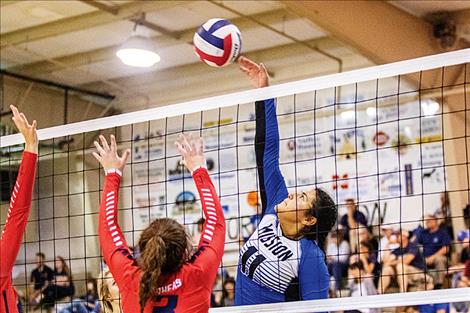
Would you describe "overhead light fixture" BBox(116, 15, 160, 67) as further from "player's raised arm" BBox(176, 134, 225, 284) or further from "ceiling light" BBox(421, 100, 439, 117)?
"player's raised arm" BBox(176, 134, 225, 284)

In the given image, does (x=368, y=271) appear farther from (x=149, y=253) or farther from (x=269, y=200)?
(x=149, y=253)

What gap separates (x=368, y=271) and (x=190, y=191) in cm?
470

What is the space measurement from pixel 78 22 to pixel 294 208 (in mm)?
8775

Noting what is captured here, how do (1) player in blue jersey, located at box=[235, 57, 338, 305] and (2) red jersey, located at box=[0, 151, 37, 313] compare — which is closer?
(2) red jersey, located at box=[0, 151, 37, 313]

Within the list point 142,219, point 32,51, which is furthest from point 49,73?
point 142,219

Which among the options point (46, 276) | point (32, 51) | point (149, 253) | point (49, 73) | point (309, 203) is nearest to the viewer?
point (149, 253)

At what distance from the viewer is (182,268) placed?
11.4 feet

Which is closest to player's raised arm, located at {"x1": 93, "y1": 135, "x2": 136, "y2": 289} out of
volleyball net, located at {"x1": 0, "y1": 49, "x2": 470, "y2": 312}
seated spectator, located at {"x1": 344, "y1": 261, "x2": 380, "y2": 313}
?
volleyball net, located at {"x1": 0, "y1": 49, "x2": 470, "y2": 312}

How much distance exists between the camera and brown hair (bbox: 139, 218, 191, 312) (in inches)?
134

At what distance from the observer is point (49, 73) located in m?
15.1

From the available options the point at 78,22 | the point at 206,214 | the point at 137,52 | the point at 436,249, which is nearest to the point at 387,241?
the point at 436,249

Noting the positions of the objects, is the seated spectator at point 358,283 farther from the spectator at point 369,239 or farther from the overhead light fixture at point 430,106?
A: the overhead light fixture at point 430,106

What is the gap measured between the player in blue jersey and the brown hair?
3.07ft

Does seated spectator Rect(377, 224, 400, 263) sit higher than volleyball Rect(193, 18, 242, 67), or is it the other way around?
volleyball Rect(193, 18, 242, 67)
